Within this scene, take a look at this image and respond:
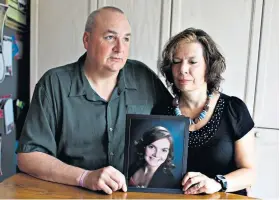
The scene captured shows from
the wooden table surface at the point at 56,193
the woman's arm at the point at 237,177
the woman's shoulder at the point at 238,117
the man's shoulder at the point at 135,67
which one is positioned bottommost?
the wooden table surface at the point at 56,193

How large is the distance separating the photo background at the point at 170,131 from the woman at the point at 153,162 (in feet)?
0.04

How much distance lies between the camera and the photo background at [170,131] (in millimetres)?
916

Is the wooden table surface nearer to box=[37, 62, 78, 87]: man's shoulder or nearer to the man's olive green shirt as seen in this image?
the man's olive green shirt

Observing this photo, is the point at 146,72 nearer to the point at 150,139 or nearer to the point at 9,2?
the point at 150,139

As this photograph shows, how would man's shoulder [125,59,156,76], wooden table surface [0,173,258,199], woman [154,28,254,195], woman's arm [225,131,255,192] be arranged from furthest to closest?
1. man's shoulder [125,59,156,76]
2. woman [154,28,254,195]
3. woman's arm [225,131,255,192]
4. wooden table surface [0,173,258,199]

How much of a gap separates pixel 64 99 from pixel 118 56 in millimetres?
245

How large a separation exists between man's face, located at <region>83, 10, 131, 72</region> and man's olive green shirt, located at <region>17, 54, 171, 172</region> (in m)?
0.10

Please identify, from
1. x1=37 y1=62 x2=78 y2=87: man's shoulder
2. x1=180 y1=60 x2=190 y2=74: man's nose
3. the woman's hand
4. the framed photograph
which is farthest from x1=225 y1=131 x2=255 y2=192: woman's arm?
x1=37 y1=62 x2=78 y2=87: man's shoulder

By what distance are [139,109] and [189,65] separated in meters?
0.25

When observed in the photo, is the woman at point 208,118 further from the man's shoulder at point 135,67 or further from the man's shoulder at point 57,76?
the man's shoulder at point 57,76

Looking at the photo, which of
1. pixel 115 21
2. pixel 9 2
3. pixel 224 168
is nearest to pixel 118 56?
pixel 115 21

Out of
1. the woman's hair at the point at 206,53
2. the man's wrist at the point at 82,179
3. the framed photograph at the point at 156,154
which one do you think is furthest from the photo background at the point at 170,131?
the woman's hair at the point at 206,53

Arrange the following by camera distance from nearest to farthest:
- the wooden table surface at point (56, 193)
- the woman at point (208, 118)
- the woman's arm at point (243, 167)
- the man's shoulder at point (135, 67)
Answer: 1. the wooden table surface at point (56, 193)
2. the woman's arm at point (243, 167)
3. the woman at point (208, 118)
4. the man's shoulder at point (135, 67)

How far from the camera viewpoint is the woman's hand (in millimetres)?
→ 911
